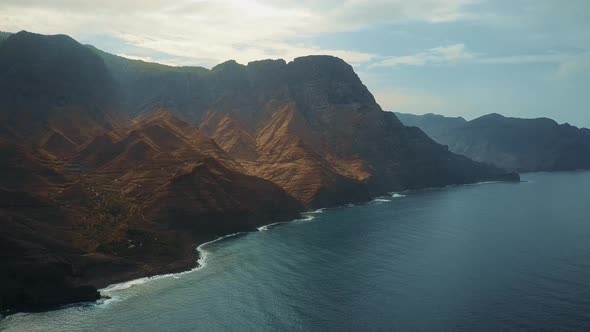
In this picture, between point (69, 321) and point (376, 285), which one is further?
point (376, 285)

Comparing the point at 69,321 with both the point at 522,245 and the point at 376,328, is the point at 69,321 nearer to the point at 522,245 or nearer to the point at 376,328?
the point at 376,328

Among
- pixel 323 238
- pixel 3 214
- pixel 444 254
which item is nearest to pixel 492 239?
pixel 444 254

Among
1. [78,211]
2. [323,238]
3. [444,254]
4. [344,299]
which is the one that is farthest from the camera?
[323,238]

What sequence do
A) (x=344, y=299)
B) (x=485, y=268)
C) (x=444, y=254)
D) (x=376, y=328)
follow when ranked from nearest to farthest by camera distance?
(x=376, y=328)
(x=344, y=299)
(x=485, y=268)
(x=444, y=254)

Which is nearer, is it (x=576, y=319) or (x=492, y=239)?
(x=576, y=319)

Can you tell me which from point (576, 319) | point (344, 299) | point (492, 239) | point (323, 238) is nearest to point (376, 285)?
point (344, 299)

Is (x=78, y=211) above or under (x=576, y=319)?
above

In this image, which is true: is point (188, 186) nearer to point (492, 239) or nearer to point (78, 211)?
point (78, 211)
